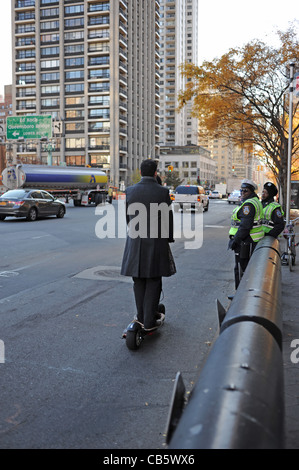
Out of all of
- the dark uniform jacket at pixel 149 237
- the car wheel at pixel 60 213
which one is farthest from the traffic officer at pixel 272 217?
the car wheel at pixel 60 213

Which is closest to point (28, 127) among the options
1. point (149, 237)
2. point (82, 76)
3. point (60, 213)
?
point (60, 213)

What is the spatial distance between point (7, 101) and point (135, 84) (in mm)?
91831

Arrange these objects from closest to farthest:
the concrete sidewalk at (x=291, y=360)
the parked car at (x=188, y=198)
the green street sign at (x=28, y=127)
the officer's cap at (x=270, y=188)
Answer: the concrete sidewalk at (x=291, y=360)
the officer's cap at (x=270, y=188)
the parked car at (x=188, y=198)
the green street sign at (x=28, y=127)

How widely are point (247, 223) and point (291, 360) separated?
94.6 inches

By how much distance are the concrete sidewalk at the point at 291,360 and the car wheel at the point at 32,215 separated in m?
16.3

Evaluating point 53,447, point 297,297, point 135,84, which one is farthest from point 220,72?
point 135,84

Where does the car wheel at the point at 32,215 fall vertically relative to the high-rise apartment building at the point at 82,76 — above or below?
below

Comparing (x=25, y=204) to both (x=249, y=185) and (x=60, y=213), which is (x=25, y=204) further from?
(x=249, y=185)

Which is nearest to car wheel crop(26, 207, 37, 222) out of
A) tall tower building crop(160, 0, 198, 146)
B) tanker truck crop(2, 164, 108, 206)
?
tanker truck crop(2, 164, 108, 206)

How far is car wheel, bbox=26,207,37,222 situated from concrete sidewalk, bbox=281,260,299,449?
53.4ft

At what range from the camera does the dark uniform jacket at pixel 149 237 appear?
473 centimetres

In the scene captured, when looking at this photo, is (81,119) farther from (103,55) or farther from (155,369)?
(155,369)

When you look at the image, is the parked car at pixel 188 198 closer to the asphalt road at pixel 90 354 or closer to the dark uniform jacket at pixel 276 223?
the asphalt road at pixel 90 354

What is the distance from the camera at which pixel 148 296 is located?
479cm
